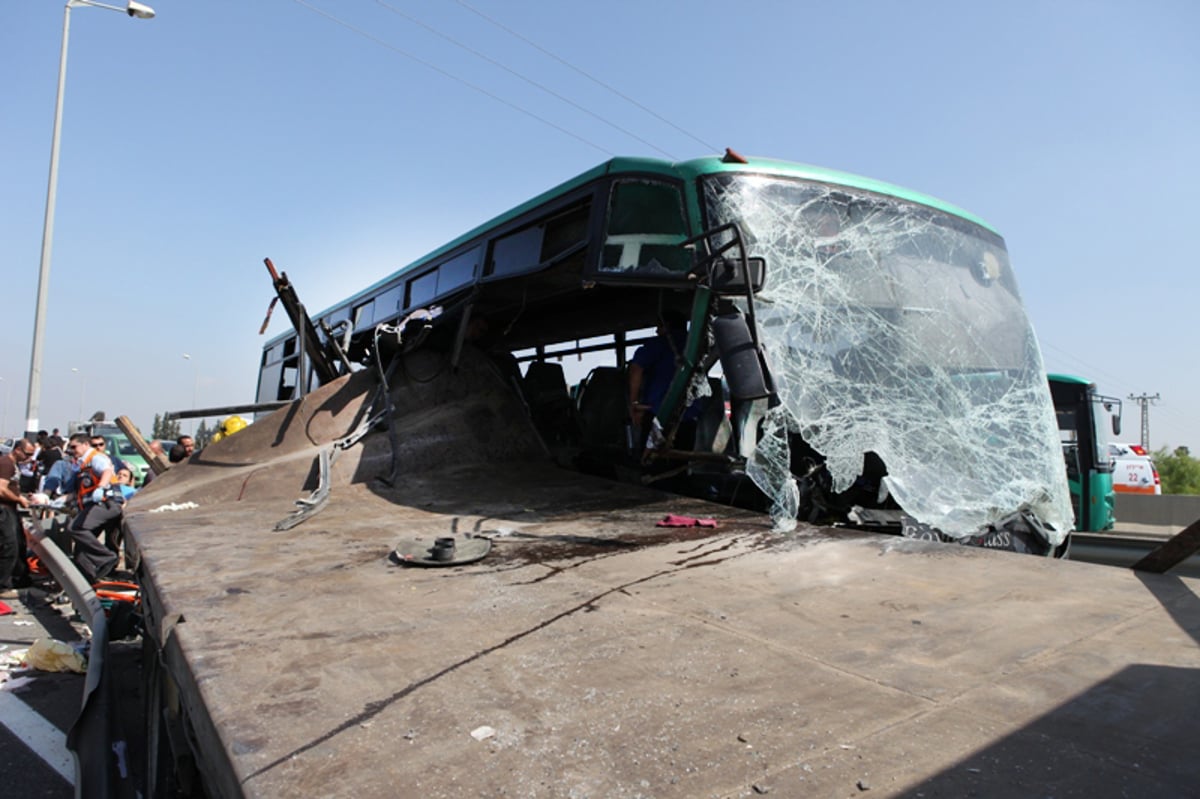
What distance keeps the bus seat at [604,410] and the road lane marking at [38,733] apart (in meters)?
4.00

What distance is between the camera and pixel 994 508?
11.4 feet

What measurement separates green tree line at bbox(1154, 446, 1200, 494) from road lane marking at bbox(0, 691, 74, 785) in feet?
111

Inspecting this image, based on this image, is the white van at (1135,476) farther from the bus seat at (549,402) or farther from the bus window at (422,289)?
the bus window at (422,289)

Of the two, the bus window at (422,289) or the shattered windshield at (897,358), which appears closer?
the shattered windshield at (897,358)

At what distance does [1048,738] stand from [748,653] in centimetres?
72

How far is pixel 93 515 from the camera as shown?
7844 mm

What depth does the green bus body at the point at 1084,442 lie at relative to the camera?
10141mm

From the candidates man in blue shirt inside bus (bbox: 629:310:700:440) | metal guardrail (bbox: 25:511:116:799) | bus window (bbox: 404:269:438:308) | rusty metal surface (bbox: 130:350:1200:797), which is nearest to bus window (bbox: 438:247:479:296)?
bus window (bbox: 404:269:438:308)

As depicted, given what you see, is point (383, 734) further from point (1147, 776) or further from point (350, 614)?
point (1147, 776)

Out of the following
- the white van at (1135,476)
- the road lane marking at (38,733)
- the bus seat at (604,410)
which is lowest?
the road lane marking at (38,733)

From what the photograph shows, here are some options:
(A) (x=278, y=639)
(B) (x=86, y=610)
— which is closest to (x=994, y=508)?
(A) (x=278, y=639)

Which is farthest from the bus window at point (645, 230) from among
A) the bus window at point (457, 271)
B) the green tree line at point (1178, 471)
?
the green tree line at point (1178, 471)

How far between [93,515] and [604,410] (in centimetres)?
605

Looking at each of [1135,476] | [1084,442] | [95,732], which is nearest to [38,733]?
[95,732]
